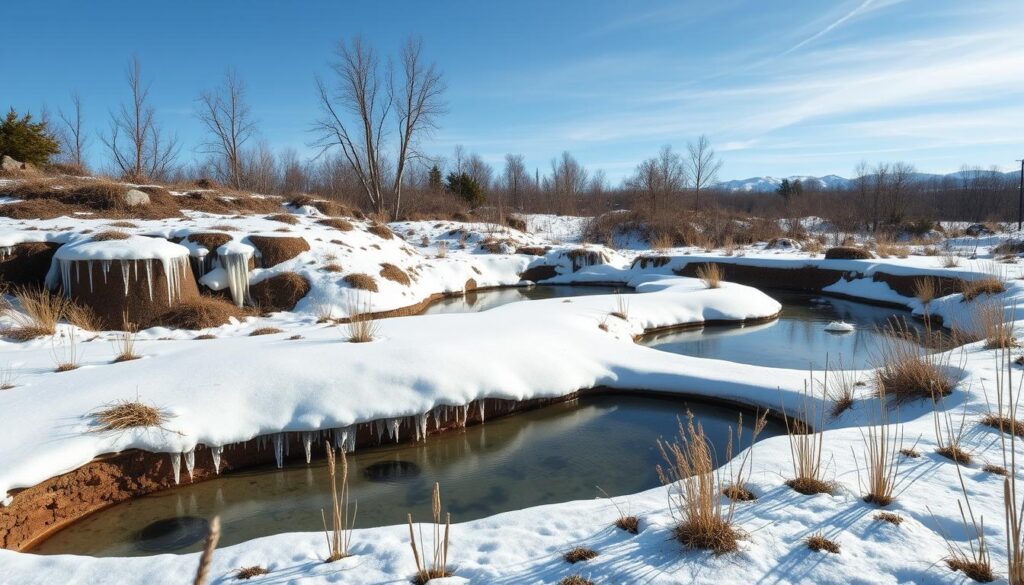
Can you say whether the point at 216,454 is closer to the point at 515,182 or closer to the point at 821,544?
the point at 821,544

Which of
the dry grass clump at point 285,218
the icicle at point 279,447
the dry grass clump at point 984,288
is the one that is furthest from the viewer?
the dry grass clump at point 285,218

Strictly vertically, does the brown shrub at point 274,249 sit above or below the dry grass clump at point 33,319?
above

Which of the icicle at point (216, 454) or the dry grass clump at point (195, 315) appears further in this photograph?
the dry grass clump at point (195, 315)

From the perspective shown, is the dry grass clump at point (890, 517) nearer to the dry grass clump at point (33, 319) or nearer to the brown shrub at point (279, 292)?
the dry grass clump at point (33, 319)

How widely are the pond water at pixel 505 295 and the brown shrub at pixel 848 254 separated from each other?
20.9ft

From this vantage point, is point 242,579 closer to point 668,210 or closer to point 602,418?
point 602,418

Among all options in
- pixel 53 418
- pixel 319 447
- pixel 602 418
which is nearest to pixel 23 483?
pixel 53 418

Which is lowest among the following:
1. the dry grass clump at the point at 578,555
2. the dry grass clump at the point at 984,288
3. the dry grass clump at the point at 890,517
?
the dry grass clump at the point at 578,555

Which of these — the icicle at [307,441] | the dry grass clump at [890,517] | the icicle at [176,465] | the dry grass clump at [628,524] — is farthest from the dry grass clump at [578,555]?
the icicle at [176,465]

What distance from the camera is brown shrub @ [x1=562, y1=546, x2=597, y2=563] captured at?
2826mm

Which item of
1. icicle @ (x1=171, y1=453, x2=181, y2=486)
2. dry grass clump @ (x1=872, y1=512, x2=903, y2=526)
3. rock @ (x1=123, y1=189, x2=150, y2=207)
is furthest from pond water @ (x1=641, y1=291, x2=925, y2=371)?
rock @ (x1=123, y1=189, x2=150, y2=207)

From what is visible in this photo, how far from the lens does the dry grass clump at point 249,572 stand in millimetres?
2834

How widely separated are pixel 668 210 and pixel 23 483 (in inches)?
1256

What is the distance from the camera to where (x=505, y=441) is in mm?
5672
